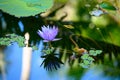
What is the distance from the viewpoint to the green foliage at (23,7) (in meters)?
1.66

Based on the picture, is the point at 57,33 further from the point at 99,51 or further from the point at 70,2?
the point at 70,2

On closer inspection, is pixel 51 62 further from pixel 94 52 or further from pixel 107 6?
pixel 107 6

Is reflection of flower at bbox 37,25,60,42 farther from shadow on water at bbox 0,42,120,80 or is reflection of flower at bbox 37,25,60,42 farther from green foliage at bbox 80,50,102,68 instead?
green foliage at bbox 80,50,102,68

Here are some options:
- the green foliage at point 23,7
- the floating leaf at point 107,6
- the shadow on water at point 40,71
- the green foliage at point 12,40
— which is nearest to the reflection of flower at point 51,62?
the shadow on water at point 40,71

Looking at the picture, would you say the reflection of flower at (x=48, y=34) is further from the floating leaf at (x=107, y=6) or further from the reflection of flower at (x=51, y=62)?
the floating leaf at (x=107, y=6)

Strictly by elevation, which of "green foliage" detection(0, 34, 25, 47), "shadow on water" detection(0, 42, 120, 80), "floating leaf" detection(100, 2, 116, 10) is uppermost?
"floating leaf" detection(100, 2, 116, 10)

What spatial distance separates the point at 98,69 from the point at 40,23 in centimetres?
46

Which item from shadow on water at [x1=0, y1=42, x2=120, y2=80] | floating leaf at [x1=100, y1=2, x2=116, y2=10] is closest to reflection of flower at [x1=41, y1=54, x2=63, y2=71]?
shadow on water at [x1=0, y1=42, x2=120, y2=80]

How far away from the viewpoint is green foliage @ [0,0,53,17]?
5.44 feet

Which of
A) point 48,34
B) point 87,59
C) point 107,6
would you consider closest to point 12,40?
point 48,34

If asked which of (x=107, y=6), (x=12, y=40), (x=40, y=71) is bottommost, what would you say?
(x=40, y=71)

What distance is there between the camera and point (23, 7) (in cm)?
169

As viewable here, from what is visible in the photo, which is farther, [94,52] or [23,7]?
[23,7]

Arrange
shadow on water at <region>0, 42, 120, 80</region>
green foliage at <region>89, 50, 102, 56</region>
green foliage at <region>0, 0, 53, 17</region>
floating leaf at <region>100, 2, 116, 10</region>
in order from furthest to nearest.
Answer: floating leaf at <region>100, 2, 116, 10</region>, green foliage at <region>0, 0, 53, 17</region>, green foliage at <region>89, 50, 102, 56</region>, shadow on water at <region>0, 42, 120, 80</region>
